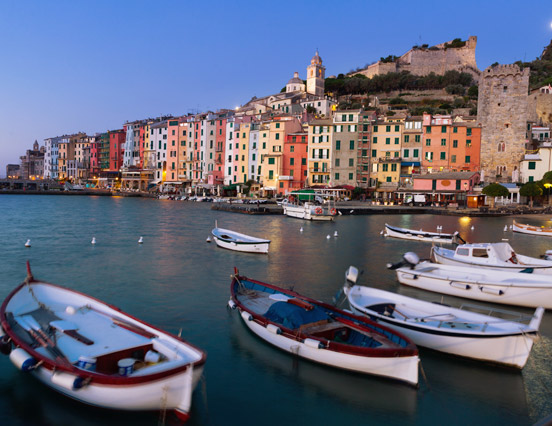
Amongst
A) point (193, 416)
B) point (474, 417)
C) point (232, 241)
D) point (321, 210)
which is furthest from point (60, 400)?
point (321, 210)

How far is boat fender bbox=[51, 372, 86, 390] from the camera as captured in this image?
Result: 8039 millimetres

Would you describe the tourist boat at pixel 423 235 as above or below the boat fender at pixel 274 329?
above

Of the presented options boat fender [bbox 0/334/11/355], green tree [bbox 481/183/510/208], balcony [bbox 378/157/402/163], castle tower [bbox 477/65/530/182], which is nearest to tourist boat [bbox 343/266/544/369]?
boat fender [bbox 0/334/11/355]

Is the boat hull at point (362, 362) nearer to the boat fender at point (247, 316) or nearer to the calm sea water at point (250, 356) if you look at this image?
the calm sea water at point (250, 356)

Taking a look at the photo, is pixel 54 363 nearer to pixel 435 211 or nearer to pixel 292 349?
pixel 292 349

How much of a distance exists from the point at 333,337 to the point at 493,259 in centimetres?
1119

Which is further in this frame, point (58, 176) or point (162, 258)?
point (58, 176)

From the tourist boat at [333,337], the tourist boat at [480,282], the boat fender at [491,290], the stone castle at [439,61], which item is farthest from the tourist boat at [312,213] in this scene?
the stone castle at [439,61]

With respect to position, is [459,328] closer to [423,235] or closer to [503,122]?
[423,235]

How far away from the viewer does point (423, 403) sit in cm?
955

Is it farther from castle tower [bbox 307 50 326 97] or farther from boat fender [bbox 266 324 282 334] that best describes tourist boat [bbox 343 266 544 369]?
castle tower [bbox 307 50 326 97]

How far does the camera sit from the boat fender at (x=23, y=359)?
878 centimetres

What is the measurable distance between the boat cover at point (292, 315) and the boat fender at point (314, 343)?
0.84m

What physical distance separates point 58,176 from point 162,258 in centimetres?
12601
